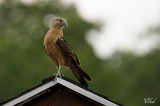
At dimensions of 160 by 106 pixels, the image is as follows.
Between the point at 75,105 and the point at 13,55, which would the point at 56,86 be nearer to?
the point at 75,105

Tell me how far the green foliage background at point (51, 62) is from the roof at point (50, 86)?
1434 inches

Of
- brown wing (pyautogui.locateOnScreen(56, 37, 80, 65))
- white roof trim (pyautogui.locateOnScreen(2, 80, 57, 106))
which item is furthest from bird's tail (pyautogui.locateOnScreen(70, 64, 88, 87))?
white roof trim (pyautogui.locateOnScreen(2, 80, 57, 106))

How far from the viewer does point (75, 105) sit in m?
14.4

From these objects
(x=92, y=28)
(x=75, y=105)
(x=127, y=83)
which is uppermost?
(x=75, y=105)

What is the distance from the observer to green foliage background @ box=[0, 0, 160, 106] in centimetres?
5394

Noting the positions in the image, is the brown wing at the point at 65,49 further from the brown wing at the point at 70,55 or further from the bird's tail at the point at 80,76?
the bird's tail at the point at 80,76

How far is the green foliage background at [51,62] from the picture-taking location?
177 feet

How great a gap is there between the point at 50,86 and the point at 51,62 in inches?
1584

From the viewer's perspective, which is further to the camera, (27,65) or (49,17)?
(49,17)

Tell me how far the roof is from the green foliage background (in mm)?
36413

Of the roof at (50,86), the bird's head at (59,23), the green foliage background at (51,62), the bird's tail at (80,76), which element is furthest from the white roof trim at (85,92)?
the green foliage background at (51,62)

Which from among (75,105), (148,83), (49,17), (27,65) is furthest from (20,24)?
(75,105)

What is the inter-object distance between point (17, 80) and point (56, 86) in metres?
40.7

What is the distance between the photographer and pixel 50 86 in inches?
548
